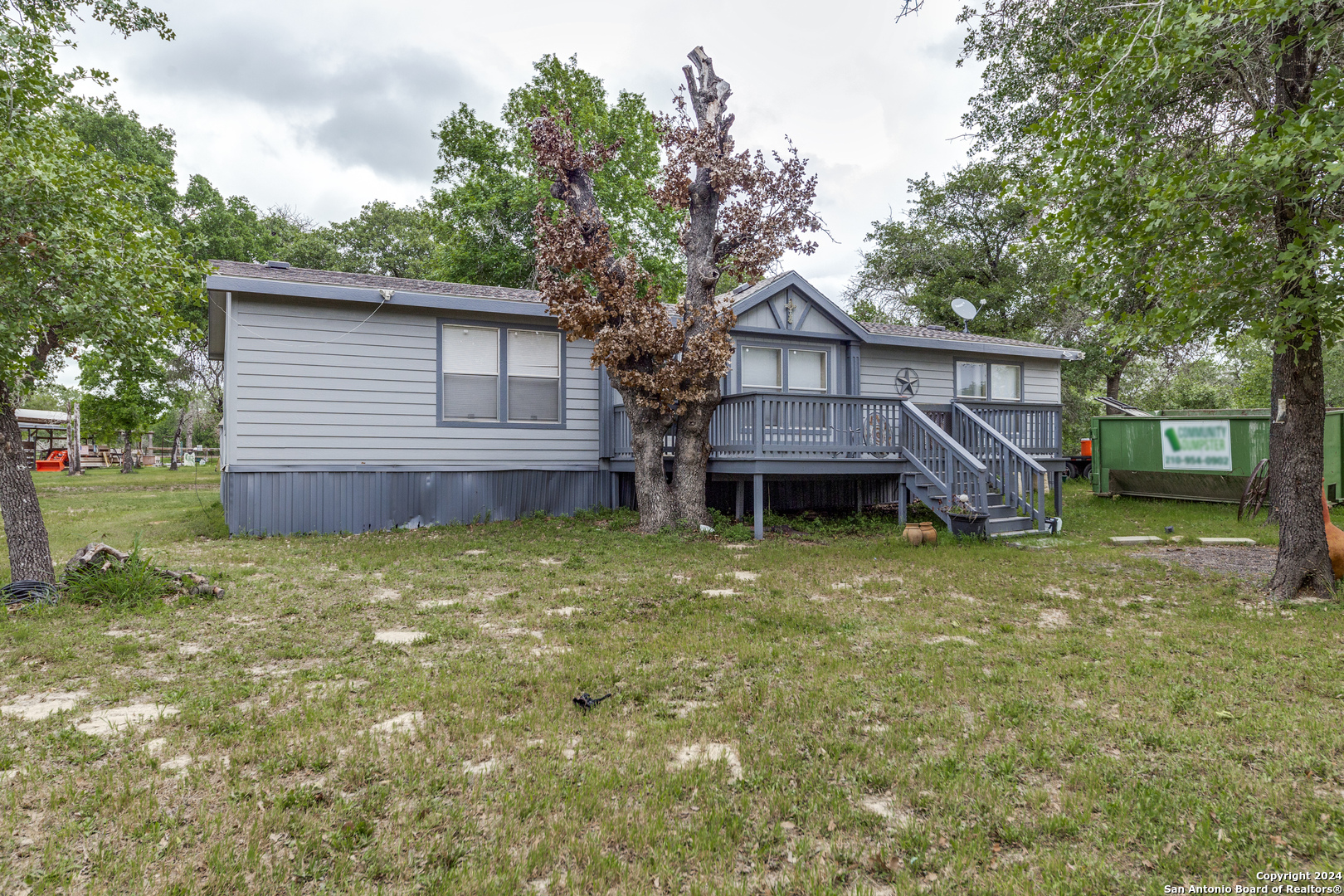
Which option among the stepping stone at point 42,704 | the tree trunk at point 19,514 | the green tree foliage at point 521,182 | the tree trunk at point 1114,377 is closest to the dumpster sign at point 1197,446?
the tree trunk at point 1114,377

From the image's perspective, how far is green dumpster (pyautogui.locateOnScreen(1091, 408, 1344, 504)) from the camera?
11.9 meters

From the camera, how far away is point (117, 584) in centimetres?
539

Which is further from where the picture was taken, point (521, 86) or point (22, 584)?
point (521, 86)

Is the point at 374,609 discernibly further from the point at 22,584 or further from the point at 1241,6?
the point at 1241,6

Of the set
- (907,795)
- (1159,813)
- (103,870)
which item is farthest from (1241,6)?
(103,870)

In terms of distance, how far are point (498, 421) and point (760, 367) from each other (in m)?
4.42

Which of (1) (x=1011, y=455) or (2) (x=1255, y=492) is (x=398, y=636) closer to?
(1) (x=1011, y=455)

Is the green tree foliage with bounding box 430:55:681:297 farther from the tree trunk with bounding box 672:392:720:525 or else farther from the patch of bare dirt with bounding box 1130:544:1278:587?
the patch of bare dirt with bounding box 1130:544:1278:587

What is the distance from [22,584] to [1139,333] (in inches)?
342

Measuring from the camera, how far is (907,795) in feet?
8.11

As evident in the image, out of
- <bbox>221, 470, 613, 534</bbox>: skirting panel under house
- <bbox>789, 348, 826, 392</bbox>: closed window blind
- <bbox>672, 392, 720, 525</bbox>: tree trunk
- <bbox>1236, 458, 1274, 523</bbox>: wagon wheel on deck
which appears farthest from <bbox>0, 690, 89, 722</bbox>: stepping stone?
<bbox>1236, 458, 1274, 523</bbox>: wagon wheel on deck

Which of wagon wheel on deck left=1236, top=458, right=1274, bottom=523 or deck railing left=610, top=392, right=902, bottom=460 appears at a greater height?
deck railing left=610, top=392, right=902, bottom=460

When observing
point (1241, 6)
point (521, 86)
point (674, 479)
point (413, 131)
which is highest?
point (521, 86)

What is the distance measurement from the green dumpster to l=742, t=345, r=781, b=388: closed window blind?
6924 millimetres
